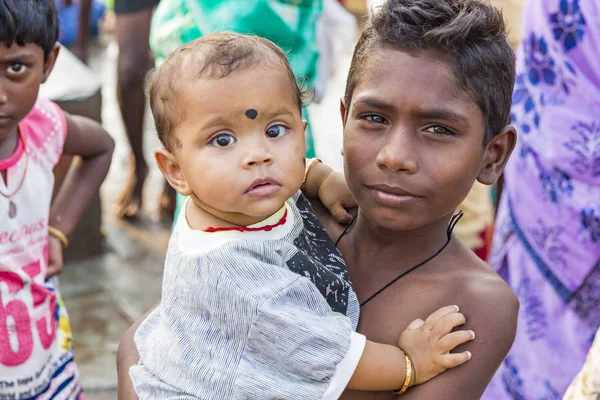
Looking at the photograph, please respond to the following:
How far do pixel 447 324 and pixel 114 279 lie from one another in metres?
3.37

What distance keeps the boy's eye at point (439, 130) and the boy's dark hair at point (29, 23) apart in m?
1.21

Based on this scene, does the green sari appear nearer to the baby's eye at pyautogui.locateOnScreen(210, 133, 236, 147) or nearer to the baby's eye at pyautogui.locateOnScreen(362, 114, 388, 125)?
the baby's eye at pyautogui.locateOnScreen(362, 114, 388, 125)

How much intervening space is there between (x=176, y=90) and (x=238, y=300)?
41cm

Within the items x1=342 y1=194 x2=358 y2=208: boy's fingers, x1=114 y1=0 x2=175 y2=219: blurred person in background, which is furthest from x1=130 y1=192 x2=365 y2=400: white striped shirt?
x1=114 y1=0 x2=175 y2=219: blurred person in background

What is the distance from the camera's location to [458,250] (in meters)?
1.82

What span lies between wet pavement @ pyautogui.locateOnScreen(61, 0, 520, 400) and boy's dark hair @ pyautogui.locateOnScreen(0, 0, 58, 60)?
1.88 m

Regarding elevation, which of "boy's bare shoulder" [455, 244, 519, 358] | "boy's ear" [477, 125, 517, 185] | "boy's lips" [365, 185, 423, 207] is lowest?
"boy's bare shoulder" [455, 244, 519, 358]

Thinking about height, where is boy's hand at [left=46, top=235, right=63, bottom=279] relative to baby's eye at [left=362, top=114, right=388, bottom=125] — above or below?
below

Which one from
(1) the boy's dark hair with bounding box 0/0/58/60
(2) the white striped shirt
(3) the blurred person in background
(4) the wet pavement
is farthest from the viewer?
(3) the blurred person in background

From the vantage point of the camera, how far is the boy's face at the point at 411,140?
64.7 inches

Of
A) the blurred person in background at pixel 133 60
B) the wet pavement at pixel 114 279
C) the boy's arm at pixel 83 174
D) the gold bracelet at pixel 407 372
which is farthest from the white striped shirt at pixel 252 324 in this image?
the blurred person in background at pixel 133 60

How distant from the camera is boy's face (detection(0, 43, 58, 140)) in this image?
2330 millimetres

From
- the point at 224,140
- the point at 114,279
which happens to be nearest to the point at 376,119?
the point at 224,140

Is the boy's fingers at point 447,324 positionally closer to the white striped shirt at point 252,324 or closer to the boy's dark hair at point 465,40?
the white striped shirt at point 252,324
